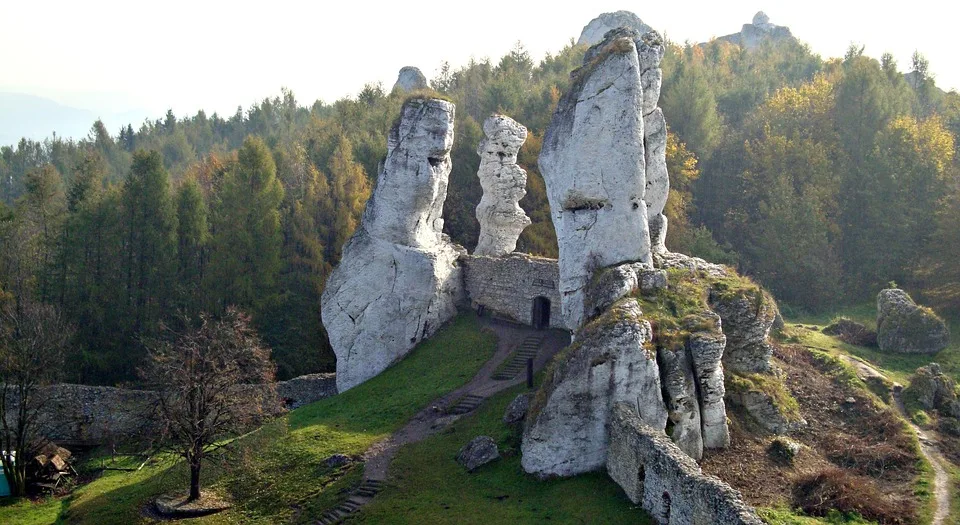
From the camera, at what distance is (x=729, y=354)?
23.1m

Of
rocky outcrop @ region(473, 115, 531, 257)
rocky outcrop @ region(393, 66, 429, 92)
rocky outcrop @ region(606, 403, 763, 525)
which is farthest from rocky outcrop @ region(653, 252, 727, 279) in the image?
rocky outcrop @ region(393, 66, 429, 92)

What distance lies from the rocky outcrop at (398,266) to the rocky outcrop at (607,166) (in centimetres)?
872

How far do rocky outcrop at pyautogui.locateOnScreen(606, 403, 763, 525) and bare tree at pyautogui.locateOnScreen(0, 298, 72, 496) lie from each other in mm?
19511

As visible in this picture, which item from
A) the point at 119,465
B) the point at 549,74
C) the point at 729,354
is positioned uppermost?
the point at 549,74

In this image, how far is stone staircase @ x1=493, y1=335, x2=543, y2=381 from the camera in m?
28.0

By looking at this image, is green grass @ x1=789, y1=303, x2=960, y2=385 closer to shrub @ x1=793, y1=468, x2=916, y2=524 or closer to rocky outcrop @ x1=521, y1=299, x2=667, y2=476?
shrub @ x1=793, y1=468, x2=916, y2=524

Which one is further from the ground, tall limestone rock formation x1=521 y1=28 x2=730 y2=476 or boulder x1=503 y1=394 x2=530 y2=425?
tall limestone rock formation x1=521 y1=28 x2=730 y2=476

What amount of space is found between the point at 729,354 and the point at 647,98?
8840mm

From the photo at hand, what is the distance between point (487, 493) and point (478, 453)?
1.76 m

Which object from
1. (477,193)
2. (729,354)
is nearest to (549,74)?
(477,193)

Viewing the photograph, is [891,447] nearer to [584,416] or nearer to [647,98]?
[584,416]

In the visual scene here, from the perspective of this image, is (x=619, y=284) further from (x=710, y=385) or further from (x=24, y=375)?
(x=24, y=375)

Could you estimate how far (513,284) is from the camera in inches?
1255

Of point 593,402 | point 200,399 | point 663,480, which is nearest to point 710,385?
point 593,402
